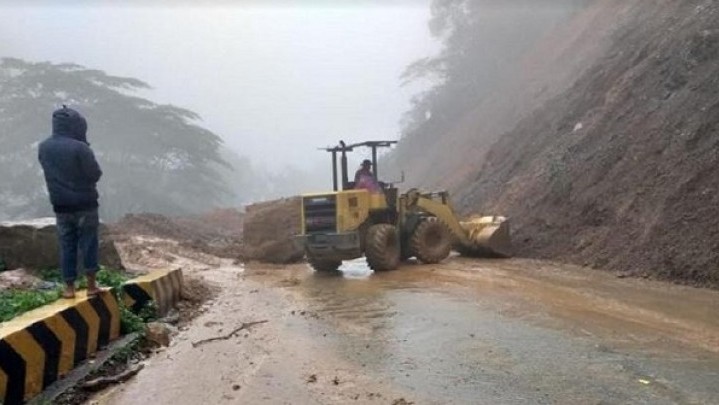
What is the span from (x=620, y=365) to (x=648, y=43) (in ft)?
54.9

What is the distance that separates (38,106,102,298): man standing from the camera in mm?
7480

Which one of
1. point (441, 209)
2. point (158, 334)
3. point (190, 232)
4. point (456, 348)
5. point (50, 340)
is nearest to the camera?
point (50, 340)

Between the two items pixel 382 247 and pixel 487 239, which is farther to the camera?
pixel 487 239

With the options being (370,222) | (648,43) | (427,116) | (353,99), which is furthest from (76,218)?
(353,99)

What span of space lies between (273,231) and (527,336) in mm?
12049

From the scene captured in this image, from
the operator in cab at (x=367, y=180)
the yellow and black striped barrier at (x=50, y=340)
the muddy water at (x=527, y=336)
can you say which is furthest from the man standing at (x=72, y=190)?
the operator in cab at (x=367, y=180)

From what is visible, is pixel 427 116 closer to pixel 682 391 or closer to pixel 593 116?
pixel 593 116

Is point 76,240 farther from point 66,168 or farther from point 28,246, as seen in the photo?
point 28,246

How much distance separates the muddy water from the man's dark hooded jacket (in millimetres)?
2866

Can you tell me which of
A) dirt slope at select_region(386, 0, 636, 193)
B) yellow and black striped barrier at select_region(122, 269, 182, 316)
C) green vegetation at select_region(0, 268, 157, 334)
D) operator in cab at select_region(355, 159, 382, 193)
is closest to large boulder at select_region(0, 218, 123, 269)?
green vegetation at select_region(0, 268, 157, 334)

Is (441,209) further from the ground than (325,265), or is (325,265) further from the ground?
(441,209)

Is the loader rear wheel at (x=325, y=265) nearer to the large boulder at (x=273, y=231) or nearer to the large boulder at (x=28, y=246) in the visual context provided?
the large boulder at (x=273, y=231)

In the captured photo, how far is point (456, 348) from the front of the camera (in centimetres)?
739

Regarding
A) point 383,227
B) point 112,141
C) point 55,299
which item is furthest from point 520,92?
point 55,299
